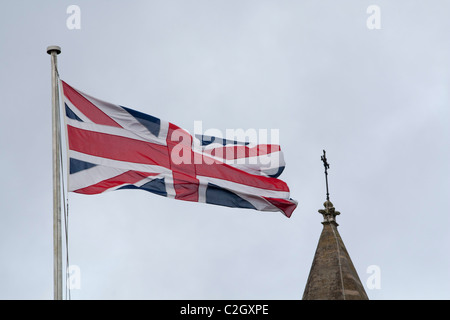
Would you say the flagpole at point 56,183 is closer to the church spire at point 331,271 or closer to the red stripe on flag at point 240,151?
the red stripe on flag at point 240,151

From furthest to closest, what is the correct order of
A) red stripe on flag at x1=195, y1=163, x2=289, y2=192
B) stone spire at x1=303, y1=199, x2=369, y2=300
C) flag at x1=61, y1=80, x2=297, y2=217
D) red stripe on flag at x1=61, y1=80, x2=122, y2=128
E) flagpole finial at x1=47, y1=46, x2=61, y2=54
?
stone spire at x1=303, y1=199, x2=369, y2=300
red stripe on flag at x1=195, y1=163, x2=289, y2=192
red stripe on flag at x1=61, y1=80, x2=122, y2=128
flag at x1=61, y1=80, x2=297, y2=217
flagpole finial at x1=47, y1=46, x2=61, y2=54

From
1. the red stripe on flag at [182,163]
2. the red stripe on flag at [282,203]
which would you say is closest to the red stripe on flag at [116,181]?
the red stripe on flag at [182,163]

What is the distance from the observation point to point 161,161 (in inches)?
1318

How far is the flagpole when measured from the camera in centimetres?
2770

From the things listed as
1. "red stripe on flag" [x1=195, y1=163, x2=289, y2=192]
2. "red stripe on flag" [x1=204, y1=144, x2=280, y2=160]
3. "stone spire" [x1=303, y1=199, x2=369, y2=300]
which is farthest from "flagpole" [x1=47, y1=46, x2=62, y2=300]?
"stone spire" [x1=303, y1=199, x2=369, y2=300]

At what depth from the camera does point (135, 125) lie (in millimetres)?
33531

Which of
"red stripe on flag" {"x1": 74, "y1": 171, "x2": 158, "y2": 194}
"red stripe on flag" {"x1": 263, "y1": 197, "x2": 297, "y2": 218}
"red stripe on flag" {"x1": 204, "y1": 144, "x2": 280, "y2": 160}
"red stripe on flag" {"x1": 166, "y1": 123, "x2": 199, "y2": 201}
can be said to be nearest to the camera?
"red stripe on flag" {"x1": 74, "y1": 171, "x2": 158, "y2": 194}

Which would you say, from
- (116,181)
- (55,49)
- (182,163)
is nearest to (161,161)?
(182,163)

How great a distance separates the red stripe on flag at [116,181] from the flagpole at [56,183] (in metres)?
1.96

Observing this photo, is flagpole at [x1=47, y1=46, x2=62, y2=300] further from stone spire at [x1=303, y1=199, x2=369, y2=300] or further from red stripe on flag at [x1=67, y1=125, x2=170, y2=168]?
stone spire at [x1=303, y1=199, x2=369, y2=300]

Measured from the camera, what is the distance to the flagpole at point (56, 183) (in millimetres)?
27700
